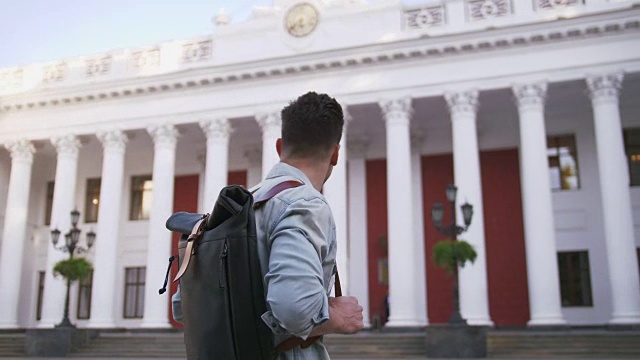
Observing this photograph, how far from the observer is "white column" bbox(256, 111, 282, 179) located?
70.7ft

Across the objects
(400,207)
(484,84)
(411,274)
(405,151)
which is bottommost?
(411,274)

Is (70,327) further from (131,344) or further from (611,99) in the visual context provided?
(611,99)

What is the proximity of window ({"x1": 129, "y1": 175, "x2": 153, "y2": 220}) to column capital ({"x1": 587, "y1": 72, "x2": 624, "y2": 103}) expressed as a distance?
1717 cm

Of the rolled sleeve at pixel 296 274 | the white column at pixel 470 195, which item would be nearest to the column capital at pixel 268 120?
the white column at pixel 470 195

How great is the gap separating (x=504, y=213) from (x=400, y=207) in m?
4.95

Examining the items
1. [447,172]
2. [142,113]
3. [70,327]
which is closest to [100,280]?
[70,327]

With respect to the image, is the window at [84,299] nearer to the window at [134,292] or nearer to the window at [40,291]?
the window at [134,292]

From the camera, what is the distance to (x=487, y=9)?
66.8 ft

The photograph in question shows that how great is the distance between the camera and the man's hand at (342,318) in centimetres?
182

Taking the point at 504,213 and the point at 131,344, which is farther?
the point at 504,213

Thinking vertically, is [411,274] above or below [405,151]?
below

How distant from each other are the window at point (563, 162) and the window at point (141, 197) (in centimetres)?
1556

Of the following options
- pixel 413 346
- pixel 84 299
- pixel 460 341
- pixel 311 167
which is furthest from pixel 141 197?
pixel 311 167

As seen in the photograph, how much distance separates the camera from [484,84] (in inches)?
790
